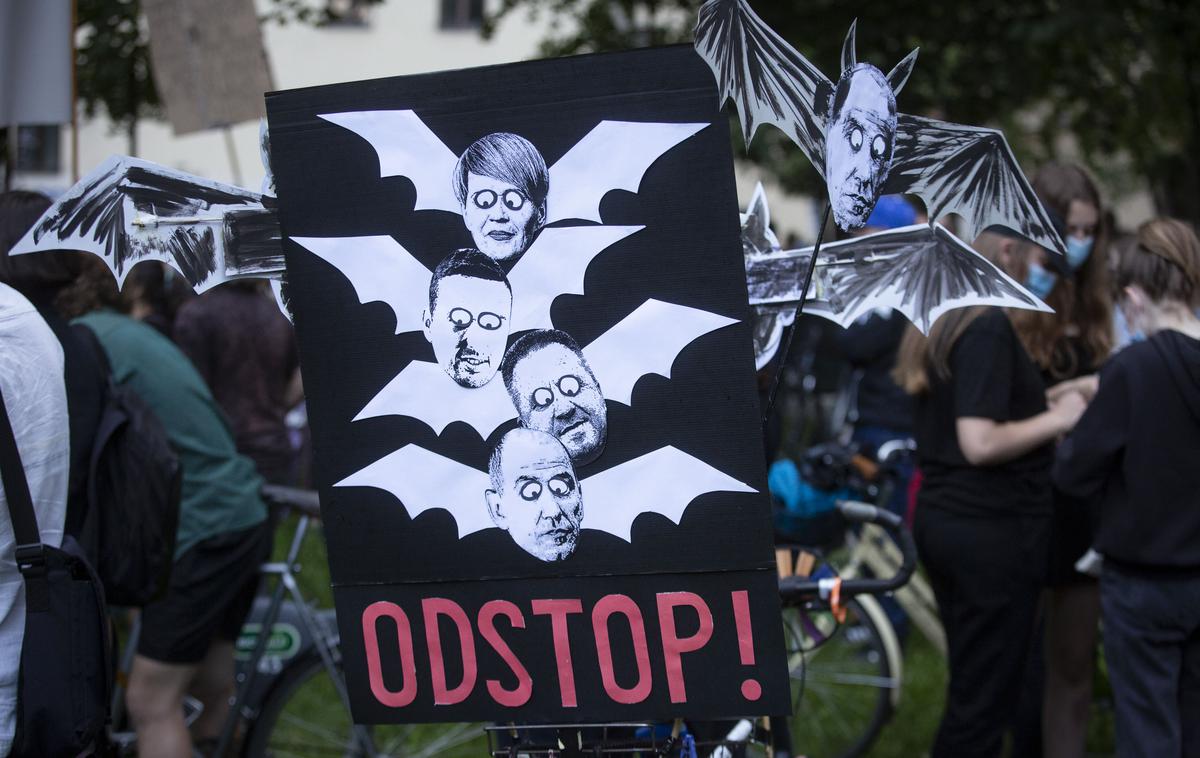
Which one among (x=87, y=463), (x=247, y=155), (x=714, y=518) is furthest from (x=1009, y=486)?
(x=247, y=155)

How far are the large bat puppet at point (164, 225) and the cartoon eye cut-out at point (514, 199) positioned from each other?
0.46 m

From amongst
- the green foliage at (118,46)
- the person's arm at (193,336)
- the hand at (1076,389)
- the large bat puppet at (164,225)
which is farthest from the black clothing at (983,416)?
the green foliage at (118,46)

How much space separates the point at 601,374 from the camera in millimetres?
2062

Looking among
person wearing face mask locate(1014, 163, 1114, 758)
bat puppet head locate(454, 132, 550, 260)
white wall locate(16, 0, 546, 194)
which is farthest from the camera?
white wall locate(16, 0, 546, 194)

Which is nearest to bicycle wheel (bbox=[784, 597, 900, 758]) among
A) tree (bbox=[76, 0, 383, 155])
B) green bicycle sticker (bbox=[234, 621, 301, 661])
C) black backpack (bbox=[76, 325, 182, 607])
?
green bicycle sticker (bbox=[234, 621, 301, 661])

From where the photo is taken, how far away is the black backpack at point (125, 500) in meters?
2.77

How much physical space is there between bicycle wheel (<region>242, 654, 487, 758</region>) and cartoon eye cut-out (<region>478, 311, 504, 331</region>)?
214 centimetres

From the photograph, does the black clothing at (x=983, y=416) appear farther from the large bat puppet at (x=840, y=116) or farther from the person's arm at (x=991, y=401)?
the large bat puppet at (x=840, y=116)

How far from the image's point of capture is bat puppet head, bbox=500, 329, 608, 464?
207cm

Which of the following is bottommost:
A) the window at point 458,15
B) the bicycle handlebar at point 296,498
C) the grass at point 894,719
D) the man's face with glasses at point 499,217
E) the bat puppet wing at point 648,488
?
the grass at point 894,719

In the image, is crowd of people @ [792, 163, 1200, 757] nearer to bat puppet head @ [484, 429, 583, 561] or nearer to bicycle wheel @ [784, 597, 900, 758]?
bicycle wheel @ [784, 597, 900, 758]

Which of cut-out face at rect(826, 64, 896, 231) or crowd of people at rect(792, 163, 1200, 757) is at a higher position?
cut-out face at rect(826, 64, 896, 231)

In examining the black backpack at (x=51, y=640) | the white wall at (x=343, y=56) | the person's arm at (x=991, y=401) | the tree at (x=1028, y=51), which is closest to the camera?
the black backpack at (x=51, y=640)

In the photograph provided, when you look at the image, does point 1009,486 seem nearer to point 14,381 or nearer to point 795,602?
point 795,602
